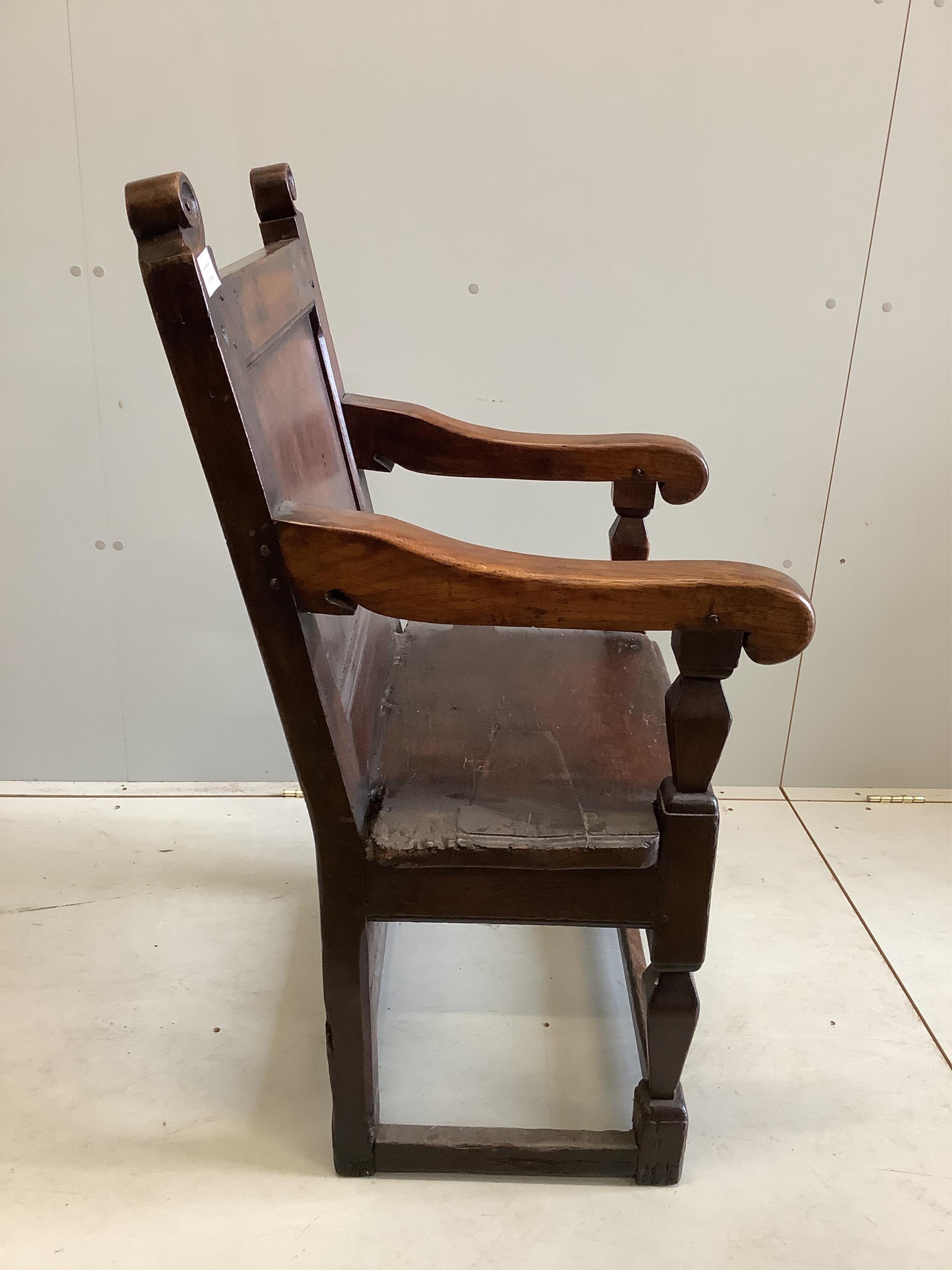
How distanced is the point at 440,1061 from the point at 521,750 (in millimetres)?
484

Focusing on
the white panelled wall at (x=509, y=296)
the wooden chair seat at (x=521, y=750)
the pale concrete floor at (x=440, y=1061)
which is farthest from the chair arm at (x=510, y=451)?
the pale concrete floor at (x=440, y=1061)

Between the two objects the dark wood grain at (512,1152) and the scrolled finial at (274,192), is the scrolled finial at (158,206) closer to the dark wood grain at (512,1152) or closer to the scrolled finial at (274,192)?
the scrolled finial at (274,192)

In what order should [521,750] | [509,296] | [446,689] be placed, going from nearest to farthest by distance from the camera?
[521,750], [446,689], [509,296]

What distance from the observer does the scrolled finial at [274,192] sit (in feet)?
3.48

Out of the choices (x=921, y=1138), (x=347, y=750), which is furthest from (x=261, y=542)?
(x=921, y=1138)

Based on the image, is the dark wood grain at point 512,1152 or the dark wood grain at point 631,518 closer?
the dark wood grain at point 512,1152

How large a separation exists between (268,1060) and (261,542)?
76cm

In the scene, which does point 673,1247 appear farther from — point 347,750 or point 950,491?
point 950,491

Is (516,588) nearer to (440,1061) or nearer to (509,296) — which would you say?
(440,1061)

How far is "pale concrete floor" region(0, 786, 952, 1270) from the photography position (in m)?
1.00

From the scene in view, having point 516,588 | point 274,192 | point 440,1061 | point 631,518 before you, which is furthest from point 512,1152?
point 274,192

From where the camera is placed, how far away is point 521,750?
996 millimetres

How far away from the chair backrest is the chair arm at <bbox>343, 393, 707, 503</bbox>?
10cm

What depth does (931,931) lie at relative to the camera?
148 centimetres
